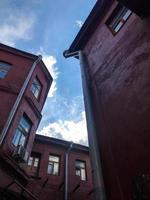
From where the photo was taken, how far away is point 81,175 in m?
12.8

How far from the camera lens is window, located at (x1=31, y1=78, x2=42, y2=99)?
11.4 metres

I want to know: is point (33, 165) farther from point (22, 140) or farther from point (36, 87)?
point (36, 87)

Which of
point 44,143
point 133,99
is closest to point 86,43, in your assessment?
point 133,99

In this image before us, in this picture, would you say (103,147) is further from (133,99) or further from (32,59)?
(32,59)

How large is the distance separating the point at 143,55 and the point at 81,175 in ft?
33.2

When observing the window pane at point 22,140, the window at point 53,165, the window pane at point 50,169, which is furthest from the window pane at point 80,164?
the window pane at point 22,140

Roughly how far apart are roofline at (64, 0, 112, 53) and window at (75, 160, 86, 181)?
802cm

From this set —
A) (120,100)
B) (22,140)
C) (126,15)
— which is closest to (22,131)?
(22,140)

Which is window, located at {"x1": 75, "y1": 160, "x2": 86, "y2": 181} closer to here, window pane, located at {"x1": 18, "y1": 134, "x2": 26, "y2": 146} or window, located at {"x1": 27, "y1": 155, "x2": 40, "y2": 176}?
window, located at {"x1": 27, "y1": 155, "x2": 40, "y2": 176}

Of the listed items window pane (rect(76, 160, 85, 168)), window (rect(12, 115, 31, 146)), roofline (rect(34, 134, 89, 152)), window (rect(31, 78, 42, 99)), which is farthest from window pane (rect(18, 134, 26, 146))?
window pane (rect(76, 160, 85, 168))

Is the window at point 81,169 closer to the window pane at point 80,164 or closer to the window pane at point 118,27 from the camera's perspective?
the window pane at point 80,164

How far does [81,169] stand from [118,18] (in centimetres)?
988

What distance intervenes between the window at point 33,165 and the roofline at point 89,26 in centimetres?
727

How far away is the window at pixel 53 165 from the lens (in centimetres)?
1212
